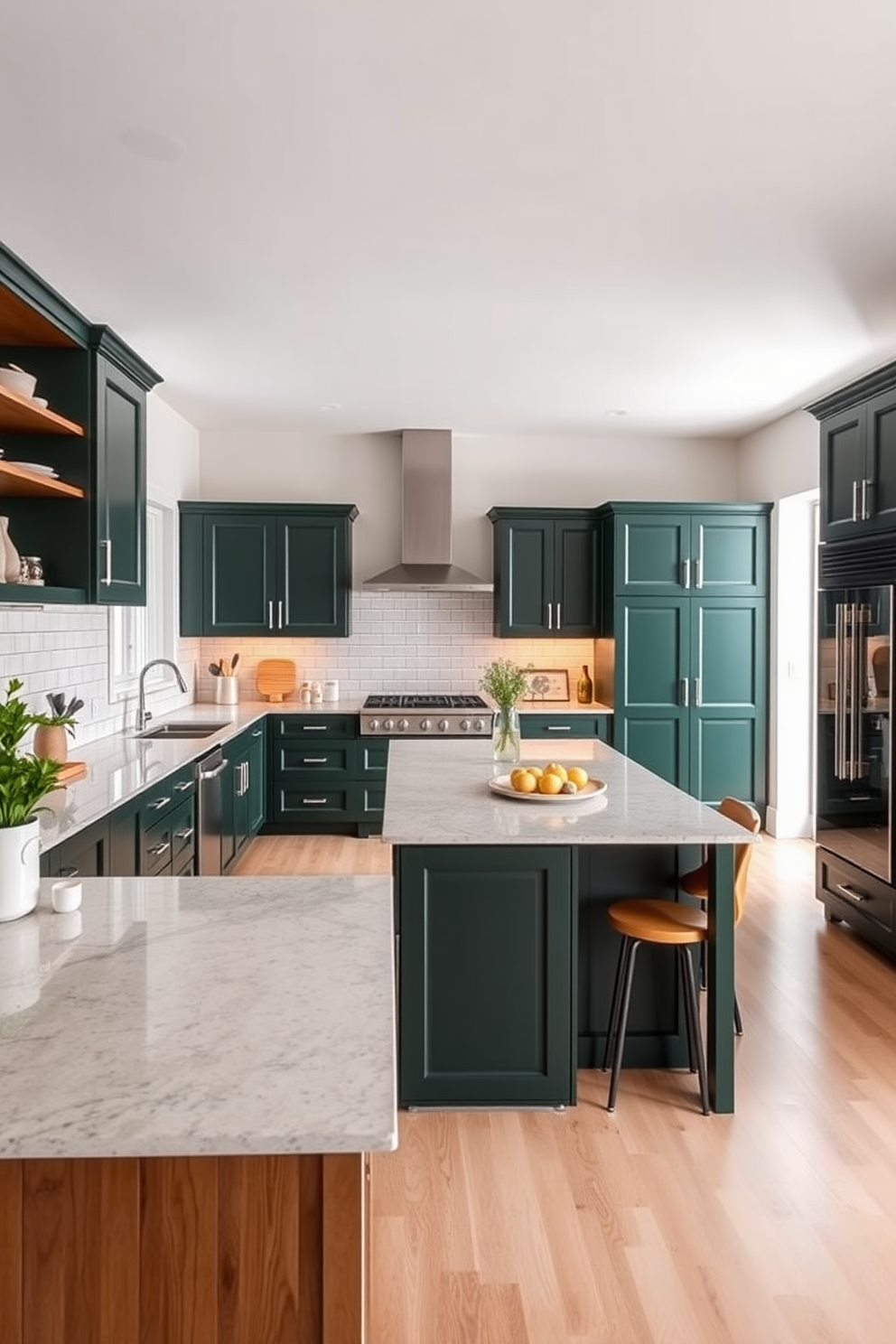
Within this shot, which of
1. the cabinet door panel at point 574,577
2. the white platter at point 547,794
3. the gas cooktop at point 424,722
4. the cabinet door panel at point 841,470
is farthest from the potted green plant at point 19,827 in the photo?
the cabinet door panel at point 574,577

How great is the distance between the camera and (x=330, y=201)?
300 cm

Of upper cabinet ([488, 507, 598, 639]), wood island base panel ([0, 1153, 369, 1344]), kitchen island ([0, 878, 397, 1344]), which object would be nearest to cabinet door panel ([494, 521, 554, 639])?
upper cabinet ([488, 507, 598, 639])

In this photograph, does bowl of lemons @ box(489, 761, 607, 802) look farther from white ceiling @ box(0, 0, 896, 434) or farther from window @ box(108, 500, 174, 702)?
window @ box(108, 500, 174, 702)

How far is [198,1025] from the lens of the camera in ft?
4.02

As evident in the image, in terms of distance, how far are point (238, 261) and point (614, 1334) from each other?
3.50m

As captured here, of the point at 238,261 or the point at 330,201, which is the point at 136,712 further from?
the point at 330,201

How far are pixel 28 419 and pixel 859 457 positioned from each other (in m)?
3.41

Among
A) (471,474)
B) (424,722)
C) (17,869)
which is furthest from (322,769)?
(17,869)

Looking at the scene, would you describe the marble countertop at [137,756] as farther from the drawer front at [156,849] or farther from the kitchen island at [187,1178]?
the kitchen island at [187,1178]

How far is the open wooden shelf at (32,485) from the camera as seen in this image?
8.93 feet

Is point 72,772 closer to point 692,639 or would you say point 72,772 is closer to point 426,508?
point 426,508

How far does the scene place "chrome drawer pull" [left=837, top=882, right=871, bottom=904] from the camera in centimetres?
421

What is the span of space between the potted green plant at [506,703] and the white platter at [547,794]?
276 millimetres

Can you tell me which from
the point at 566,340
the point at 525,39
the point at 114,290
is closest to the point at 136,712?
the point at 114,290
